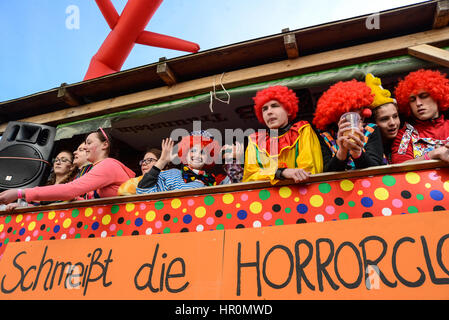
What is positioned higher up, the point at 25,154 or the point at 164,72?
the point at 164,72

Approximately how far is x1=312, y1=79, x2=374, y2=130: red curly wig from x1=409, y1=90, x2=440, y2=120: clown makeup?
0.46 metres

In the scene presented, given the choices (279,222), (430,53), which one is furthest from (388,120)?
(279,222)

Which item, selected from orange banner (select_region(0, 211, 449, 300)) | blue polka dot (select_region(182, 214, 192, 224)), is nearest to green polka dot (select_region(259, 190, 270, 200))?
orange banner (select_region(0, 211, 449, 300))

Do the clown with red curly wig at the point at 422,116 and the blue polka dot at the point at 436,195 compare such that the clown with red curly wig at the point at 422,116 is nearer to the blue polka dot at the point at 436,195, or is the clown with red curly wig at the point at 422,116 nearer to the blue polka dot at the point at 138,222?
the blue polka dot at the point at 436,195

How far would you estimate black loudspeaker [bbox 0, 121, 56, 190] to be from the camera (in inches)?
152

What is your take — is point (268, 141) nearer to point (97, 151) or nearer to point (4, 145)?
point (97, 151)

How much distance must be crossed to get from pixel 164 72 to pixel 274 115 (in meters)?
1.48

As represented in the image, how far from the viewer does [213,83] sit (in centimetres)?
347

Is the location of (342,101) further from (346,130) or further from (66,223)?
(66,223)

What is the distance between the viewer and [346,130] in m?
1.91

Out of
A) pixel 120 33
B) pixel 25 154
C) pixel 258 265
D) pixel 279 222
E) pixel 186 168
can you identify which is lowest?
pixel 258 265

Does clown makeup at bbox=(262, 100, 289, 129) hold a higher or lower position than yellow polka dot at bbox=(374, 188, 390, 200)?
higher

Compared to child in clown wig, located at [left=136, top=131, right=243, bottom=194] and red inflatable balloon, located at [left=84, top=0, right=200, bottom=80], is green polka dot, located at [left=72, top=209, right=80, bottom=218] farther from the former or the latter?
red inflatable balloon, located at [left=84, top=0, right=200, bottom=80]

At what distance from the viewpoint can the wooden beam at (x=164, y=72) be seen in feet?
11.5
